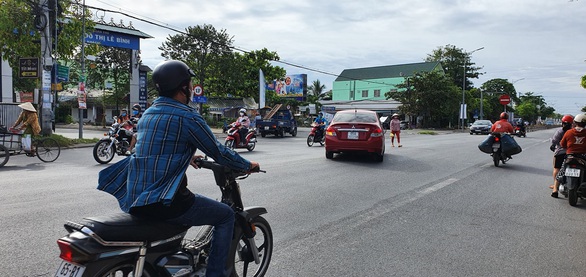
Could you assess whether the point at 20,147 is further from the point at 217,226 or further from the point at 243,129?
the point at 217,226

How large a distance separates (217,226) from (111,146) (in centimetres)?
979

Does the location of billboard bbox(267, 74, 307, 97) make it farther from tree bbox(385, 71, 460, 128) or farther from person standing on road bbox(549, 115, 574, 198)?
person standing on road bbox(549, 115, 574, 198)

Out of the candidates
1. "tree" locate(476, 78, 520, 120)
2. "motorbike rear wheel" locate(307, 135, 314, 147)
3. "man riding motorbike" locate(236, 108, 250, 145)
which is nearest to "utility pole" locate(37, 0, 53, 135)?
"man riding motorbike" locate(236, 108, 250, 145)

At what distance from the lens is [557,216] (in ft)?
Result: 20.1

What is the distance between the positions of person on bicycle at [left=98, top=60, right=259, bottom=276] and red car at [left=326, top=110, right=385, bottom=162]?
9118mm

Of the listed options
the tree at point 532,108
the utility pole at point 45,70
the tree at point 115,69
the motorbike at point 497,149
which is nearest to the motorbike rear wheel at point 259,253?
the motorbike at point 497,149

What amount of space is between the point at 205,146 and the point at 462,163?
1138cm

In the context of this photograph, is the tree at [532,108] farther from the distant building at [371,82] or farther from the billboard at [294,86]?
the billboard at [294,86]

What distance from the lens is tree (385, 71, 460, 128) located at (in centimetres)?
5216

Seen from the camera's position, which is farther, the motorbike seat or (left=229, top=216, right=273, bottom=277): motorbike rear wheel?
(left=229, top=216, right=273, bottom=277): motorbike rear wheel

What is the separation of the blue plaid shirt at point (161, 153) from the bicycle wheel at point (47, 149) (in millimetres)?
10306

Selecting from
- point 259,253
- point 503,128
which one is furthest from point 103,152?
point 503,128

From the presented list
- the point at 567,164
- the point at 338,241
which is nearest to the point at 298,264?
the point at 338,241

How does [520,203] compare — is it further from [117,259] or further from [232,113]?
[232,113]
